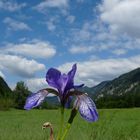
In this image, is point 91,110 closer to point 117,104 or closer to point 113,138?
point 113,138

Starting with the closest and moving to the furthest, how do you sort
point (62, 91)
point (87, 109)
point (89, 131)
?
point (87, 109), point (62, 91), point (89, 131)

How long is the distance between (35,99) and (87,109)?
0.22 metres

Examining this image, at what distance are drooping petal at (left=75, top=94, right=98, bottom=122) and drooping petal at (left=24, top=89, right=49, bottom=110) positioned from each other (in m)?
0.15

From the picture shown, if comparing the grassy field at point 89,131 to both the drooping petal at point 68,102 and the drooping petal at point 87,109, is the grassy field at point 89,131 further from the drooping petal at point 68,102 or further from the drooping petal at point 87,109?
the drooping petal at point 87,109

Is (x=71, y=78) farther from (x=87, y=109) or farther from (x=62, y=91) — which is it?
(x=87, y=109)

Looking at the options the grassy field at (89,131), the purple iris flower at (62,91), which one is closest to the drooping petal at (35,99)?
the purple iris flower at (62,91)

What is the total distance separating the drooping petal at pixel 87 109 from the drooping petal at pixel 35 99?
0.15 metres

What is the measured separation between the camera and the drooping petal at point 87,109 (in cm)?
157

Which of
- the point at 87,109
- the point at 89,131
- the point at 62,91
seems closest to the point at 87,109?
the point at 87,109

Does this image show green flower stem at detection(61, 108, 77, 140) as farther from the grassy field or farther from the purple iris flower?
the grassy field

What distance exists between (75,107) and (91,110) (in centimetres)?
14

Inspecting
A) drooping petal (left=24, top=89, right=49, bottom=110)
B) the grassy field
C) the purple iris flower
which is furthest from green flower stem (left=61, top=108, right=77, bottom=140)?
the grassy field

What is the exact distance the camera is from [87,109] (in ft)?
5.28

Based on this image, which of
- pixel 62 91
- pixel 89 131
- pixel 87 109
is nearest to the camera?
pixel 87 109
